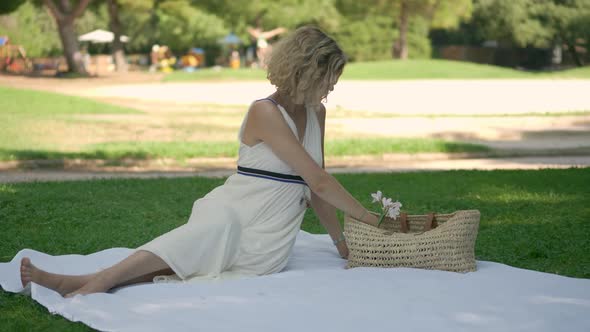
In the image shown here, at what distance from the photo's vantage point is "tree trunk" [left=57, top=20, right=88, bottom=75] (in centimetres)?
3369

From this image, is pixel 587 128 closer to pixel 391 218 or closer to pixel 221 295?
pixel 391 218

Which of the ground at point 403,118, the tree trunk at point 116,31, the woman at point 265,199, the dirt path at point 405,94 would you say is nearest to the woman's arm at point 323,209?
the woman at point 265,199

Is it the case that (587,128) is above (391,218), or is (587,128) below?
below

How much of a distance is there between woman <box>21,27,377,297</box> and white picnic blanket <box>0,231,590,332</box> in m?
0.10

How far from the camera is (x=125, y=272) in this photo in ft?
14.0

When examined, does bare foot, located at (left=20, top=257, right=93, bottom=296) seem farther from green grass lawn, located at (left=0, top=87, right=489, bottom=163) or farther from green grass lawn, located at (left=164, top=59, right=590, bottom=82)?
green grass lawn, located at (left=164, top=59, right=590, bottom=82)

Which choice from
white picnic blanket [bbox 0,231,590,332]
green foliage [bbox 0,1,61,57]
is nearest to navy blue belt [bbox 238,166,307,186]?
white picnic blanket [bbox 0,231,590,332]

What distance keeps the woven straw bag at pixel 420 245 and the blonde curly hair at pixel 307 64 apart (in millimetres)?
681

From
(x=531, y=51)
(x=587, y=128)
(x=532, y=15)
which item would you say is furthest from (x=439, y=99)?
(x=531, y=51)

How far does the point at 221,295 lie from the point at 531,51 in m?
56.0

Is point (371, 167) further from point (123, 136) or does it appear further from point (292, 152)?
point (292, 152)

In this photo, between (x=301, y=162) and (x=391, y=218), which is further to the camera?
(x=391, y=218)

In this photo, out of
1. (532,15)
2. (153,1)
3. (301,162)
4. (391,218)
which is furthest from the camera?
(532,15)

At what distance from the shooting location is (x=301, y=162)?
177 inches
